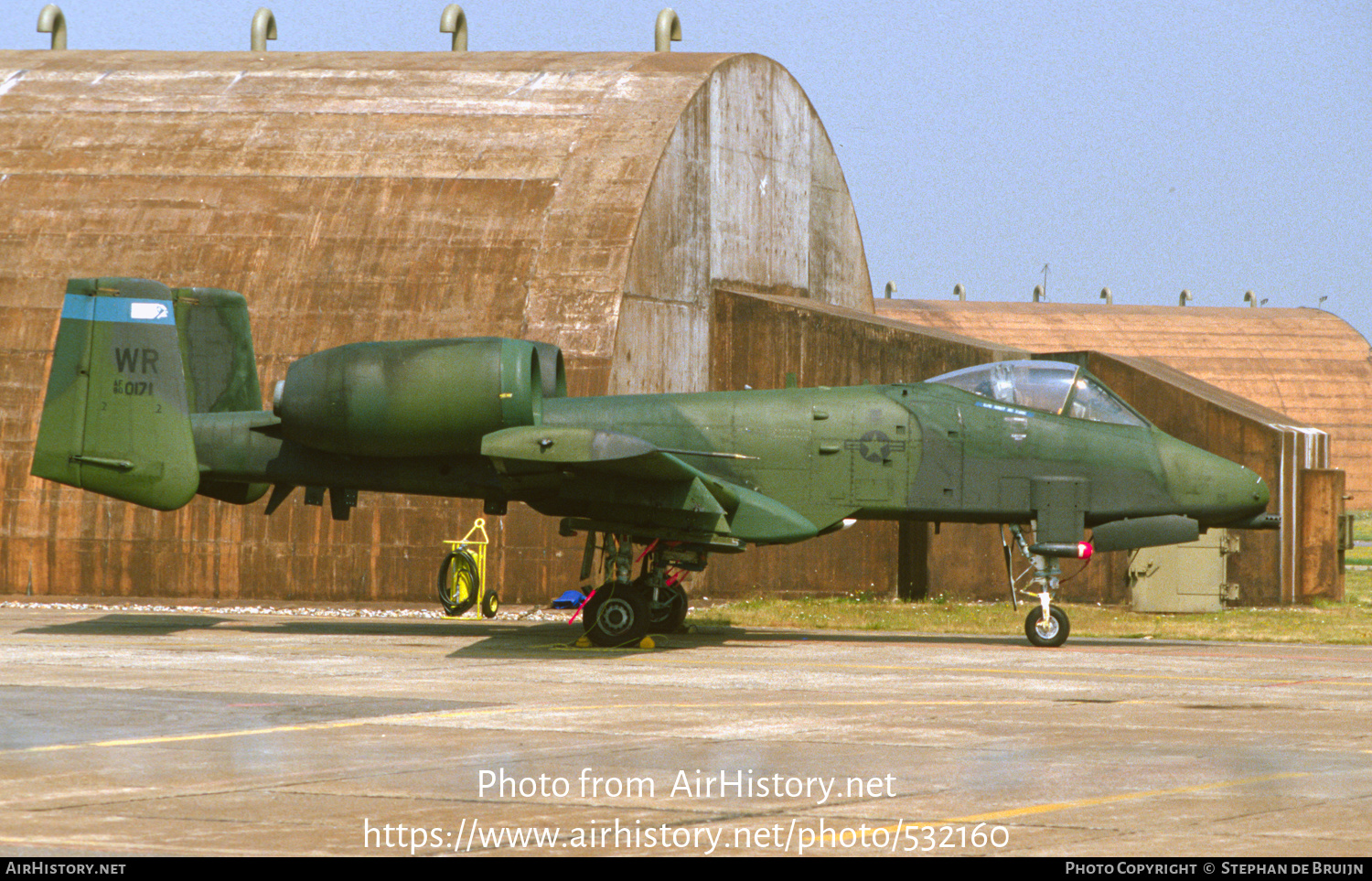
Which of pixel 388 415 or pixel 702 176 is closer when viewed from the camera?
pixel 388 415

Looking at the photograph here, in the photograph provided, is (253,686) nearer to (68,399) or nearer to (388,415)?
(388,415)

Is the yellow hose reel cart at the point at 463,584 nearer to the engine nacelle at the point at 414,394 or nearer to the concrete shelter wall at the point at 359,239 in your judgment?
the concrete shelter wall at the point at 359,239

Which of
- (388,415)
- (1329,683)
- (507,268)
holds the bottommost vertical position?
(1329,683)

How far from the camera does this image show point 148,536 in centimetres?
2594

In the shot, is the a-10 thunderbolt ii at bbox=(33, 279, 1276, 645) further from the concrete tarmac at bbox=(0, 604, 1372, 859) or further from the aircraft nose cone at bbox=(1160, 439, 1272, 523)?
the concrete tarmac at bbox=(0, 604, 1372, 859)

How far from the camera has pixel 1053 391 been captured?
18312 mm

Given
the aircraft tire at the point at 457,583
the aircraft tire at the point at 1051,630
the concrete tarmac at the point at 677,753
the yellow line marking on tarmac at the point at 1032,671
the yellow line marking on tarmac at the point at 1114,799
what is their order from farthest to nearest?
the aircraft tire at the point at 457,583, the aircraft tire at the point at 1051,630, the yellow line marking on tarmac at the point at 1032,671, the yellow line marking on tarmac at the point at 1114,799, the concrete tarmac at the point at 677,753

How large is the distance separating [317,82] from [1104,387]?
57.9ft

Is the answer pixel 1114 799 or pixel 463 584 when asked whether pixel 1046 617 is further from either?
pixel 1114 799

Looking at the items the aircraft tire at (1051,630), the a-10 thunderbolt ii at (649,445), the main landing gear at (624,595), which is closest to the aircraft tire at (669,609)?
the a-10 thunderbolt ii at (649,445)

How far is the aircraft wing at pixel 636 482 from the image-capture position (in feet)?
54.2

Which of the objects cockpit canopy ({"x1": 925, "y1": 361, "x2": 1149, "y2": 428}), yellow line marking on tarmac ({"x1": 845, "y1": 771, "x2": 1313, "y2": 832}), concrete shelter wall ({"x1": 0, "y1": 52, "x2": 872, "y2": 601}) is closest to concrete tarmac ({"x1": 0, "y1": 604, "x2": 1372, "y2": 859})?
yellow line marking on tarmac ({"x1": 845, "y1": 771, "x2": 1313, "y2": 832})

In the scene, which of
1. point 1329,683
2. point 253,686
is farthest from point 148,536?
point 1329,683

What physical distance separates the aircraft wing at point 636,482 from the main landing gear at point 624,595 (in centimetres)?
62
